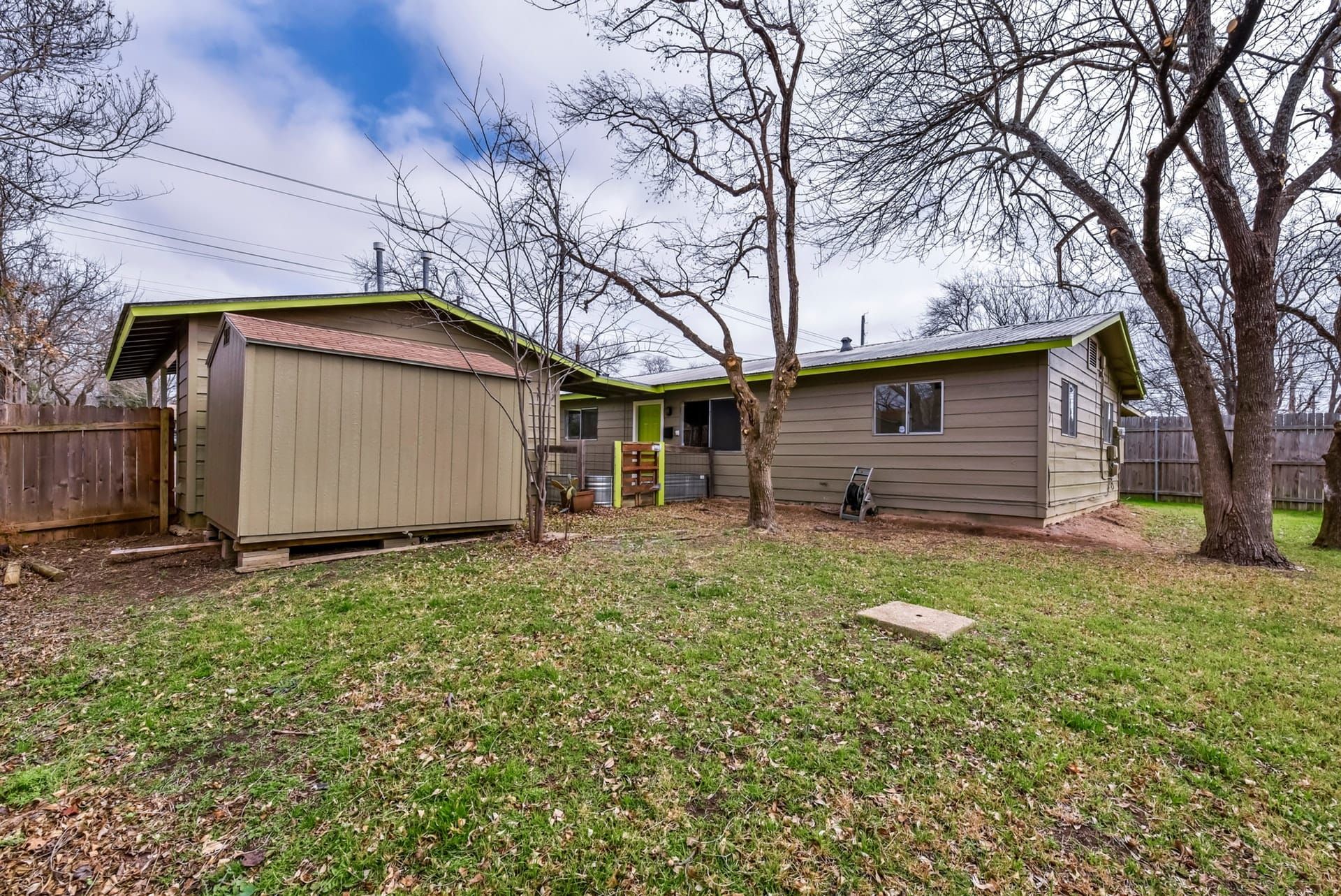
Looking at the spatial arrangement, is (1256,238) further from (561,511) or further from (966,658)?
(561,511)

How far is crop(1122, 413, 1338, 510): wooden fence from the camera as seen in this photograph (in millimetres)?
11258

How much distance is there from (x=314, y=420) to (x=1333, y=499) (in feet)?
36.9

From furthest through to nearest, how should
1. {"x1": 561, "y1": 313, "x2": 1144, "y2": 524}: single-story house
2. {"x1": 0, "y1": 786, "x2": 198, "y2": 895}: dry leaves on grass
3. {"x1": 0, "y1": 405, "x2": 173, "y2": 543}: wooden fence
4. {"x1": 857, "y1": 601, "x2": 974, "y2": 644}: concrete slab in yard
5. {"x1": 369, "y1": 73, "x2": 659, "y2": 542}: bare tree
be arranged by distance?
{"x1": 561, "y1": 313, "x2": 1144, "y2": 524}: single-story house → {"x1": 0, "y1": 405, "x2": 173, "y2": 543}: wooden fence → {"x1": 369, "y1": 73, "x2": 659, "y2": 542}: bare tree → {"x1": 857, "y1": 601, "x2": 974, "y2": 644}: concrete slab in yard → {"x1": 0, "y1": 786, "x2": 198, "y2": 895}: dry leaves on grass

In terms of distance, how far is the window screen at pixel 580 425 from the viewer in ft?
43.8

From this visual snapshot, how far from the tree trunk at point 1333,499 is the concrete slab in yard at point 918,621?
6.75m

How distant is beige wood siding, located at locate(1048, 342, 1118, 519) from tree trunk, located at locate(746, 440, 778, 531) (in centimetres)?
381

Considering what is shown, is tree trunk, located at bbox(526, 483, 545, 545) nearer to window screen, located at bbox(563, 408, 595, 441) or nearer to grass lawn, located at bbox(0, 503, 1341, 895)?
grass lawn, located at bbox(0, 503, 1341, 895)

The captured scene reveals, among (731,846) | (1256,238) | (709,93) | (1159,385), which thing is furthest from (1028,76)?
(1159,385)

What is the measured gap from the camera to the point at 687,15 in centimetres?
682

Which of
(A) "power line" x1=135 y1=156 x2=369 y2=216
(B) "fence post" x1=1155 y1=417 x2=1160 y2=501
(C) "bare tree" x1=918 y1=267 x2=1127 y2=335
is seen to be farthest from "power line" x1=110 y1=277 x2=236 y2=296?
(C) "bare tree" x1=918 y1=267 x2=1127 y2=335

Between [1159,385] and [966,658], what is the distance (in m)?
21.7

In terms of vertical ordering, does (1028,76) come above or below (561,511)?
above

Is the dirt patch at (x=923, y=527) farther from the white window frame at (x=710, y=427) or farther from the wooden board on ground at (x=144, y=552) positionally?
the wooden board on ground at (x=144, y=552)

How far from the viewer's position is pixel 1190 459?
12.9 meters
